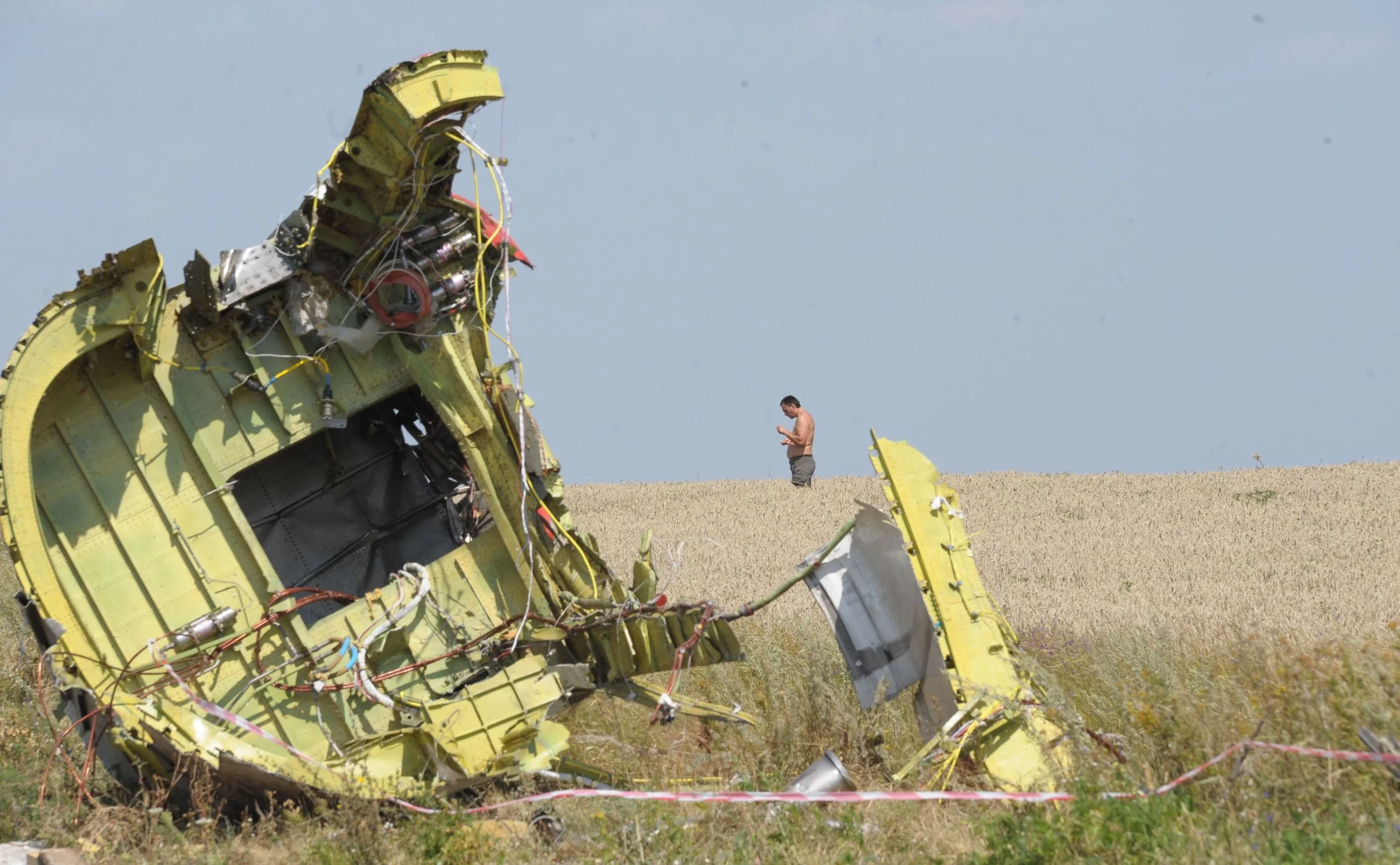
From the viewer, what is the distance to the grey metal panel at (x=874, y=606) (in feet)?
29.2

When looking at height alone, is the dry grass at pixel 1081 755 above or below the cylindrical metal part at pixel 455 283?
below

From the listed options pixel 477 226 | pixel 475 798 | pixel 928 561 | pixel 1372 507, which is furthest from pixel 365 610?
pixel 1372 507

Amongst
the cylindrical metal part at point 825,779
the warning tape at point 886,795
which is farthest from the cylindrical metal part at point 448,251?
the cylindrical metal part at point 825,779

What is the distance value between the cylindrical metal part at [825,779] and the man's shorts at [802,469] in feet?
45.2

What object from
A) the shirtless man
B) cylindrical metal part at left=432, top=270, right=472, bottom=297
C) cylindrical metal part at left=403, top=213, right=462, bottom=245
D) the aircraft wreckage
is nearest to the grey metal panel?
the aircraft wreckage

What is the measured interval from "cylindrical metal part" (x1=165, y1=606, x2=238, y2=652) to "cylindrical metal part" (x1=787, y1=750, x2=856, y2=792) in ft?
11.6

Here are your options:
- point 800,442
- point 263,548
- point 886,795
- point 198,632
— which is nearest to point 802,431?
point 800,442

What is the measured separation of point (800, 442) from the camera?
70.1 feet

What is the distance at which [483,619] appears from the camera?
958 cm

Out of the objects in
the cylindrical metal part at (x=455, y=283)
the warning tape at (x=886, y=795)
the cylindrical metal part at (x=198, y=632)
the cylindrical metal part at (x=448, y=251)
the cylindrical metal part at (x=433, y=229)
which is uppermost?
the cylindrical metal part at (x=433, y=229)

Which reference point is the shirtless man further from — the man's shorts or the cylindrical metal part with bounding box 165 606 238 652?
the cylindrical metal part with bounding box 165 606 238 652

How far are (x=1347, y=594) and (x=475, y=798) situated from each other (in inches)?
332

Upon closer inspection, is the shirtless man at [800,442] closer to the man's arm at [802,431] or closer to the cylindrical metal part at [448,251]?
the man's arm at [802,431]

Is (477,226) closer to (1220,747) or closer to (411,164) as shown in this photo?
(411,164)
